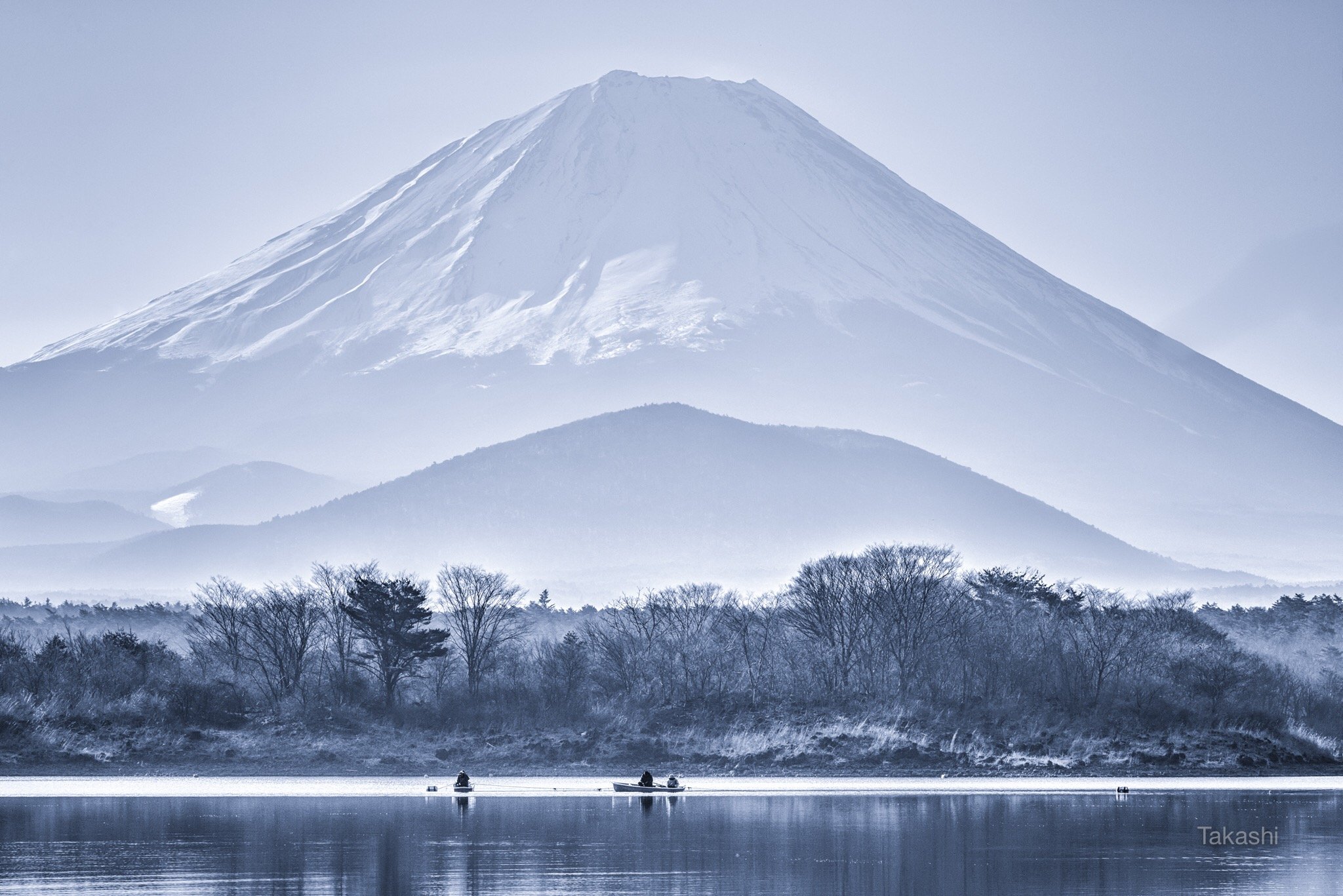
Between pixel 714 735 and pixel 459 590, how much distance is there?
2336 centimetres

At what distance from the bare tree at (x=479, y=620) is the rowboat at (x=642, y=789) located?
62.9 feet

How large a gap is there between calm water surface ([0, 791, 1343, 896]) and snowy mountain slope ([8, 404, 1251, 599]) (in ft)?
399

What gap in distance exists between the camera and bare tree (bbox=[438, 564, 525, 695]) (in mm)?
72438

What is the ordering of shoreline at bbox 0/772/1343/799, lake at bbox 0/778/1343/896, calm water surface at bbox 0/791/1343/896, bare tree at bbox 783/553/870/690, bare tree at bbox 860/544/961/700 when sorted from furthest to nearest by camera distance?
bare tree at bbox 860/544/961/700 < bare tree at bbox 783/553/870/690 < shoreline at bbox 0/772/1343/799 < lake at bbox 0/778/1343/896 < calm water surface at bbox 0/791/1343/896

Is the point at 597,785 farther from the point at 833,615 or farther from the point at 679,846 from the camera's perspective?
the point at 833,615

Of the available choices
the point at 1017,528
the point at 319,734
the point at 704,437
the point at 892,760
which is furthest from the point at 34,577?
the point at 892,760

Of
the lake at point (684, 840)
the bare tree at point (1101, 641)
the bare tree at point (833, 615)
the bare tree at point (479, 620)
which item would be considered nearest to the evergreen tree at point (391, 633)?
the bare tree at point (479, 620)

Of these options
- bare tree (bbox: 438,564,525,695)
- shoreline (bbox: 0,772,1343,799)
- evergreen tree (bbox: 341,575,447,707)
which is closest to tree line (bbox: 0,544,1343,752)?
evergreen tree (bbox: 341,575,447,707)

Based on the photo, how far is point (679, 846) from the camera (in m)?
36.3

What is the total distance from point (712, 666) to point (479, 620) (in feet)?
42.6

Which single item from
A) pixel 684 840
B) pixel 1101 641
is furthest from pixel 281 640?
pixel 684 840

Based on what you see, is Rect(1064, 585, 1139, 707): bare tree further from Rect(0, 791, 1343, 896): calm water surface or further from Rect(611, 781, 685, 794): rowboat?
Rect(611, 781, 685, 794): rowboat

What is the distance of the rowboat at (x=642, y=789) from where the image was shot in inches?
1935

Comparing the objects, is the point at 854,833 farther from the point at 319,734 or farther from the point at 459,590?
the point at 459,590
